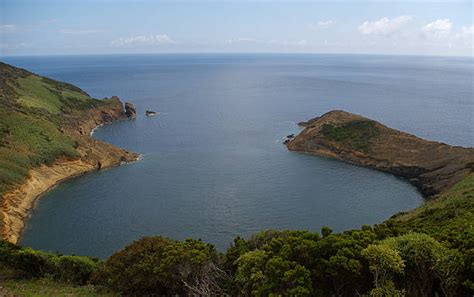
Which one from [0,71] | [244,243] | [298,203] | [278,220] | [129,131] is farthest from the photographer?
[0,71]

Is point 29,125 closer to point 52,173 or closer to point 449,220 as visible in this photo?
point 52,173

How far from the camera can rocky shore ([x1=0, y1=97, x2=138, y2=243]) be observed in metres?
52.5

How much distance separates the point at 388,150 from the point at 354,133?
1104 centimetres

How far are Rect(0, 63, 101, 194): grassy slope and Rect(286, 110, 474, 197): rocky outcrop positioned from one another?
46829 mm

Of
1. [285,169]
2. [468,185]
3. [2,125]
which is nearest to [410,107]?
[285,169]

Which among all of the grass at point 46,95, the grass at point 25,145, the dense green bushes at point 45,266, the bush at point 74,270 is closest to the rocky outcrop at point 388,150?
the grass at point 25,145

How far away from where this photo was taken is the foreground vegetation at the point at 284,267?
71.8 feet

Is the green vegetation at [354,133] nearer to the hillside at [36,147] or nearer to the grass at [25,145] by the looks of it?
the hillside at [36,147]

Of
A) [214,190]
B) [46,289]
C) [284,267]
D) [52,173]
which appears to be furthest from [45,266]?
[52,173]

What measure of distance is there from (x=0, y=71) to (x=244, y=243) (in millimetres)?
123713

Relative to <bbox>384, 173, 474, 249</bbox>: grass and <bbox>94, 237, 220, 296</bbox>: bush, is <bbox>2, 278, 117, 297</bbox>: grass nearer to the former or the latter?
<bbox>94, 237, 220, 296</bbox>: bush

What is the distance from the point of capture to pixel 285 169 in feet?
249

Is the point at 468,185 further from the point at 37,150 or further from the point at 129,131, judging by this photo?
the point at 129,131

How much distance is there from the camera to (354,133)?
93000 mm
